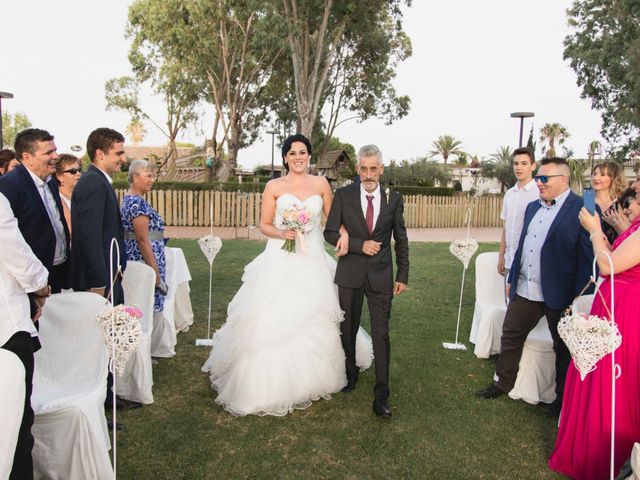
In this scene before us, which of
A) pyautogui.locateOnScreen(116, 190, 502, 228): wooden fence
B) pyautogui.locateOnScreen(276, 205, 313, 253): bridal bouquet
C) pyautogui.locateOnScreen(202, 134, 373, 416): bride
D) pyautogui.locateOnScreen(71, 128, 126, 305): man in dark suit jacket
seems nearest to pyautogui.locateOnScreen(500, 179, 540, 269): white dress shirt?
pyautogui.locateOnScreen(202, 134, 373, 416): bride

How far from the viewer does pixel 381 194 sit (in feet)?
14.3

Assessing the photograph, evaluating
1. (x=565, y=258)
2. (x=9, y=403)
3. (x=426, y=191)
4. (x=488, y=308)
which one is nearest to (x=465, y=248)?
(x=488, y=308)

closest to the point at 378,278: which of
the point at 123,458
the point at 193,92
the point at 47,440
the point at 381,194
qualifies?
the point at 381,194

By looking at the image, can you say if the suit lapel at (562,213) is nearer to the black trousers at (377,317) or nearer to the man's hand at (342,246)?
the black trousers at (377,317)

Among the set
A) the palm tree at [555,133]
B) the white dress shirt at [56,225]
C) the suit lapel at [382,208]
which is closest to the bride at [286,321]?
the suit lapel at [382,208]

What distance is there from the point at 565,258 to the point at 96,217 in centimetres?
378

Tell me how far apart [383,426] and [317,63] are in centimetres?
1665

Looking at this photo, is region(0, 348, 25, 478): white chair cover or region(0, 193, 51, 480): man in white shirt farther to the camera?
region(0, 193, 51, 480): man in white shirt

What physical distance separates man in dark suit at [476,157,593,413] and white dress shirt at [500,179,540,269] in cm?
119

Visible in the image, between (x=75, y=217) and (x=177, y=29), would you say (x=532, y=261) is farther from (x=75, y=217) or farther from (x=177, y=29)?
(x=177, y=29)

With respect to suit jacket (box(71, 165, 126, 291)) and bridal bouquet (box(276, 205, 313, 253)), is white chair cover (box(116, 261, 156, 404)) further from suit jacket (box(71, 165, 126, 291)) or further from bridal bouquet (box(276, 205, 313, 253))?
bridal bouquet (box(276, 205, 313, 253))

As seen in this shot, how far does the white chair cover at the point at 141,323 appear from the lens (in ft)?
14.2

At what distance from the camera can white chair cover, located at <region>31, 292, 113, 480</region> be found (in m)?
3.02

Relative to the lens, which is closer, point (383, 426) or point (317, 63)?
point (383, 426)
